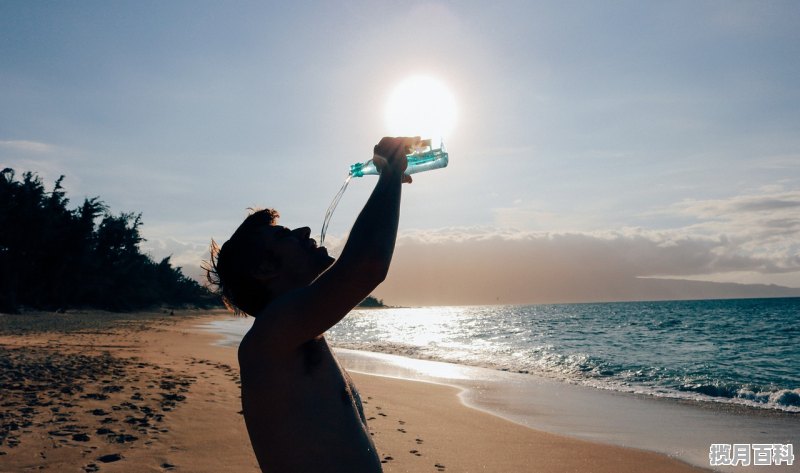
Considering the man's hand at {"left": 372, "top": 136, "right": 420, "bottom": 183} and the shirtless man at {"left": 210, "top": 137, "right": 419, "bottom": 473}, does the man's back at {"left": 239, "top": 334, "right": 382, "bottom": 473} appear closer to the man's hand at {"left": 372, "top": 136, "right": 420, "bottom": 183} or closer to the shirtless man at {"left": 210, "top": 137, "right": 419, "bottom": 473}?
the shirtless man at {"left": 210, "top": 137, "right": 419, "bottom": 473}

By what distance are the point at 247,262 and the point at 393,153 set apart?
67 cm

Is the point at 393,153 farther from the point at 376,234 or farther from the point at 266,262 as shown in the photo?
the point at 266,262

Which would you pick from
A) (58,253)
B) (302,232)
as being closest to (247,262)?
(302,232)

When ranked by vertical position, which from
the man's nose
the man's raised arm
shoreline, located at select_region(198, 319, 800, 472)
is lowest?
shoreline, located at select_region(198, 319, 800, 472)

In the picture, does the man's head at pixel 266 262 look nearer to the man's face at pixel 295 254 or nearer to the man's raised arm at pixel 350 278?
the man's face at pixel 295 254

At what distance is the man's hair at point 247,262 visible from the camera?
1950 millimetres

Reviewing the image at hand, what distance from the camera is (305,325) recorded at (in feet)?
5.15

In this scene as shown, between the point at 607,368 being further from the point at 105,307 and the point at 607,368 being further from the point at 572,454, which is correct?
the point at 105,307

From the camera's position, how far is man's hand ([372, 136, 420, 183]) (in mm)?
1702

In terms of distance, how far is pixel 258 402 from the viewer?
171 cm

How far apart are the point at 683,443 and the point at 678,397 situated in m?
5.45

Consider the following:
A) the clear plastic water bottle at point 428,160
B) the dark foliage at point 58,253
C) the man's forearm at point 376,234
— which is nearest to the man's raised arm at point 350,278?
the man's forearm at point 376,234

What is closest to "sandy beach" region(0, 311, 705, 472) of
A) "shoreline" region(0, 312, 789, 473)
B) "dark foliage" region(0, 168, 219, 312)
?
"shoreline" region(0, 312, 789, 473)

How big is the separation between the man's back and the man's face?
275 millimetres
